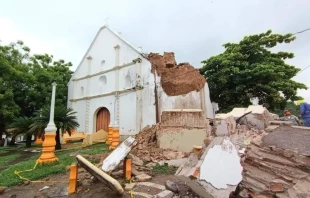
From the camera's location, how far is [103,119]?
17.4 metres

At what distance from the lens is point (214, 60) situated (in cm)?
1448

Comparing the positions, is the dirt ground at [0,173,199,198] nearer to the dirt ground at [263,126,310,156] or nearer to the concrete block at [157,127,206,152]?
the dirt ground at [263,126,310,156]

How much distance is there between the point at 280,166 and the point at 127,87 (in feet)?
44.4

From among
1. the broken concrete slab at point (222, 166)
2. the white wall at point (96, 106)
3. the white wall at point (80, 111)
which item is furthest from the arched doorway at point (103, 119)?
the broken concrete slab at point (222, 166)

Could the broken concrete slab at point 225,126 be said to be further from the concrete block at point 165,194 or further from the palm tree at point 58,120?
the palm tree at point 58,120

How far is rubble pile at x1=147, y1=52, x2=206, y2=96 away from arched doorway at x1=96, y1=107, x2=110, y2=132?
574cm

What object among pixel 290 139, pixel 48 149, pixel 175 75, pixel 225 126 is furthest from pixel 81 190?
pixel 175 75

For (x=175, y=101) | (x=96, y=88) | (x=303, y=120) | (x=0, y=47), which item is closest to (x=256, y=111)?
(x=303, y=120)

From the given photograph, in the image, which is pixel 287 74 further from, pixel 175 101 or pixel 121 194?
pixel 121 194

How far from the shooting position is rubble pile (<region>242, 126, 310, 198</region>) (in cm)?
263

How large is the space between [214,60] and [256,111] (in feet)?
23.6

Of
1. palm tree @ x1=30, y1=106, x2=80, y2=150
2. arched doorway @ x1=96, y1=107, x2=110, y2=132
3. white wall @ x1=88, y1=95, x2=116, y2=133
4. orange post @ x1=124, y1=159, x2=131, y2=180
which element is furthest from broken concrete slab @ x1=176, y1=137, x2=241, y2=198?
arched doorway @ x1=96, y1=107, x2=110, y2=132

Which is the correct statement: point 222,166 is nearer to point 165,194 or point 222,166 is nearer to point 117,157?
point 165,194

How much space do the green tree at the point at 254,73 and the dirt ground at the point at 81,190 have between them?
1029 cm
